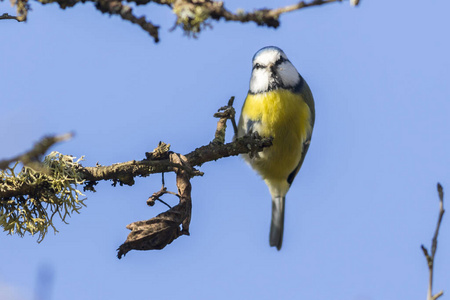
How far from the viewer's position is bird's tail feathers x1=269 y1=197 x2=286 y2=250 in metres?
5.55

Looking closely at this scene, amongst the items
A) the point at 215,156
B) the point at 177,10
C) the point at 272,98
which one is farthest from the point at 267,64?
the point at 177,10

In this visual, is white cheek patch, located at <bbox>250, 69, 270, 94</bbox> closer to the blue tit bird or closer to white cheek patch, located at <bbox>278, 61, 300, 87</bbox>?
the blue tit bird

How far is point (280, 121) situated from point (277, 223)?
57.4 inches

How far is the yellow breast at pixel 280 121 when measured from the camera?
4.44 metres

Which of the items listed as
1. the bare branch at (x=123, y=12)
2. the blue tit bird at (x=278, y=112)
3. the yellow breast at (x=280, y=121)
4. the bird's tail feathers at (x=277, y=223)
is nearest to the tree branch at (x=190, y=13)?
the bare branch at (x=123, y=12)

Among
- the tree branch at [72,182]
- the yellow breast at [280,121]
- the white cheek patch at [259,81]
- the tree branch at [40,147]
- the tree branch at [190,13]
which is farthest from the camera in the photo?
the white cheek patch at [259,81]

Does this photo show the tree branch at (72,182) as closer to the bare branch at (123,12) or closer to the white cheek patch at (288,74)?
the bare branch at (123,12)

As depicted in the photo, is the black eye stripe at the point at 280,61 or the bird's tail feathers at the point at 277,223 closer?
the black eye stripe at the point at 280,61

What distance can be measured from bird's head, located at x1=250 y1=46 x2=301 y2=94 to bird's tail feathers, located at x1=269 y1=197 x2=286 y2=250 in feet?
4.22

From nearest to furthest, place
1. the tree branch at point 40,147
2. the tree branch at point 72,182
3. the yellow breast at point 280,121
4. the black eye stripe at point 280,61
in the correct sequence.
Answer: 1. the tree branch at point 40,147
2. the tree branch at point 72,182
3. the yellow breast at point 280,121
4. the black eye stripe at point 280,61

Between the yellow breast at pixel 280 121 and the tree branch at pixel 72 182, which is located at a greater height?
the yellow breast at pixel 280 121

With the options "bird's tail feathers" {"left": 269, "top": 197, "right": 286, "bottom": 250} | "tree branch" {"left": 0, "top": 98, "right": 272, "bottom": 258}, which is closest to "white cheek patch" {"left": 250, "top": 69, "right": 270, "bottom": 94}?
"bird's tail feathers" {"left": 269, "top": 197, "right": 286, "bottom": 250}

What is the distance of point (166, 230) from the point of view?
258 cm

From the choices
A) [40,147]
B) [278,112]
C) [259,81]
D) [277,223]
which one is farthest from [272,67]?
[40,147]
